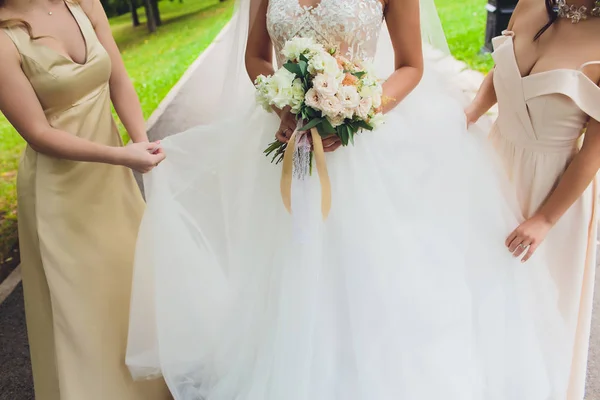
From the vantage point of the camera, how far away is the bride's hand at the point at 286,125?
6.15 ft

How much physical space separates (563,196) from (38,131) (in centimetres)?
210

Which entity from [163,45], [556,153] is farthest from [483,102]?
[163,45]

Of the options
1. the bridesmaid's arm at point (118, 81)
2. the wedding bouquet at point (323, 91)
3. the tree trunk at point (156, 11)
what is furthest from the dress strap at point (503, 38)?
the tree trunk at point (156, 11)

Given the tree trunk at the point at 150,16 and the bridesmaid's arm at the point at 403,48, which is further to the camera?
the tree trunk at the point at 150,16

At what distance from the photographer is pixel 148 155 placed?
2178 millimetres

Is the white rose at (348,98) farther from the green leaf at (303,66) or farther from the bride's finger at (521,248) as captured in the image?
the bride's finger at (521,248)

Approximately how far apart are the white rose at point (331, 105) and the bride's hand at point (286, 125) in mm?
228

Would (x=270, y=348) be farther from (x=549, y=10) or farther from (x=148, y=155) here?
(x=549, y=10)

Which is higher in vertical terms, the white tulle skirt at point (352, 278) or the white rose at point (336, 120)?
the white rose at point (336, 120)

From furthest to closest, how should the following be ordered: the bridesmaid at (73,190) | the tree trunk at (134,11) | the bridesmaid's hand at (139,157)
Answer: the tree trunk at (134,11), the bridesmaid's hand at (139,157), the bridesmaid at (73,190)

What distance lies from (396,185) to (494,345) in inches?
34.0

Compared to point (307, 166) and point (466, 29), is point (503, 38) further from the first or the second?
point (466, 29)

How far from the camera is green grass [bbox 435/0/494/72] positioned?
789cm

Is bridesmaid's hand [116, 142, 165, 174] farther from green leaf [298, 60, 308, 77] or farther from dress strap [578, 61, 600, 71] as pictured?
dress strap [578, 61, 600, 71]
